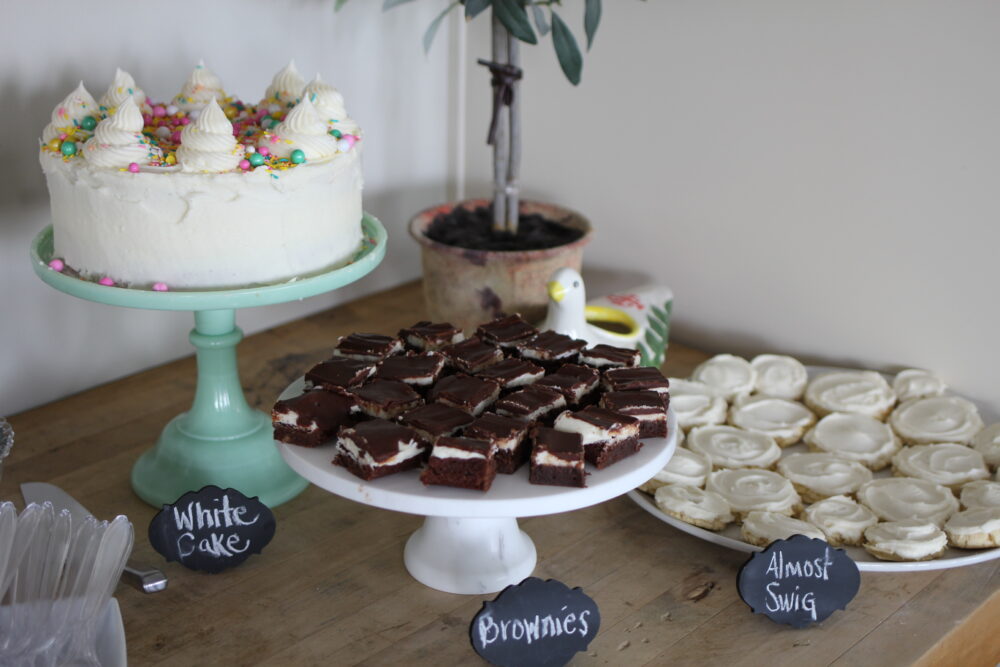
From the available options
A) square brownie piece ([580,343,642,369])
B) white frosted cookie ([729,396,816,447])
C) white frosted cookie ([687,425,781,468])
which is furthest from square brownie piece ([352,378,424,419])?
white frosted cookie ([729,396,816,447])

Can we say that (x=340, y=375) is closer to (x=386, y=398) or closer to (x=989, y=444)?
(x=386, y=398)

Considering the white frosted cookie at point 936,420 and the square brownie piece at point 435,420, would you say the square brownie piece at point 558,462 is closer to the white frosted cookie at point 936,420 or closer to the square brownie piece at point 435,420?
the square brownie piece at point 435,420

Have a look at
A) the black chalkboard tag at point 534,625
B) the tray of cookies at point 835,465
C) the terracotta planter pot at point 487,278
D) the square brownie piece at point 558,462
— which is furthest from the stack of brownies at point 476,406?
the terracotta planter pot at point 487,278

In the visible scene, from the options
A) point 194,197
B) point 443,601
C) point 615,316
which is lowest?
point 443,601

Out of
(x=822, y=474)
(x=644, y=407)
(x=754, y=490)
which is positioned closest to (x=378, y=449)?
(x=644, y=407)

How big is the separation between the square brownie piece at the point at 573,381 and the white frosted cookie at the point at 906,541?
0.38m

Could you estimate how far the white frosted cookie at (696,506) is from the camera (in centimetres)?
125

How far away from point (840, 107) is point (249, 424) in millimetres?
994

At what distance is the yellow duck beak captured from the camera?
144 centimetres

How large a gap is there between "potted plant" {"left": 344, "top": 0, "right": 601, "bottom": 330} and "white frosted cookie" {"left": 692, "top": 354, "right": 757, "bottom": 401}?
0.88ft

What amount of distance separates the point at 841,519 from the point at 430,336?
54cm

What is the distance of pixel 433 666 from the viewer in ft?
3.46

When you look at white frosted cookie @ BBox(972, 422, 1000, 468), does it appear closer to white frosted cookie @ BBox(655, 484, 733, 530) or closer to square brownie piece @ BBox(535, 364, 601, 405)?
white frosted cookie @ BBox(655, 484, 733, 530)

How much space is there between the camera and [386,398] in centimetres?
108
